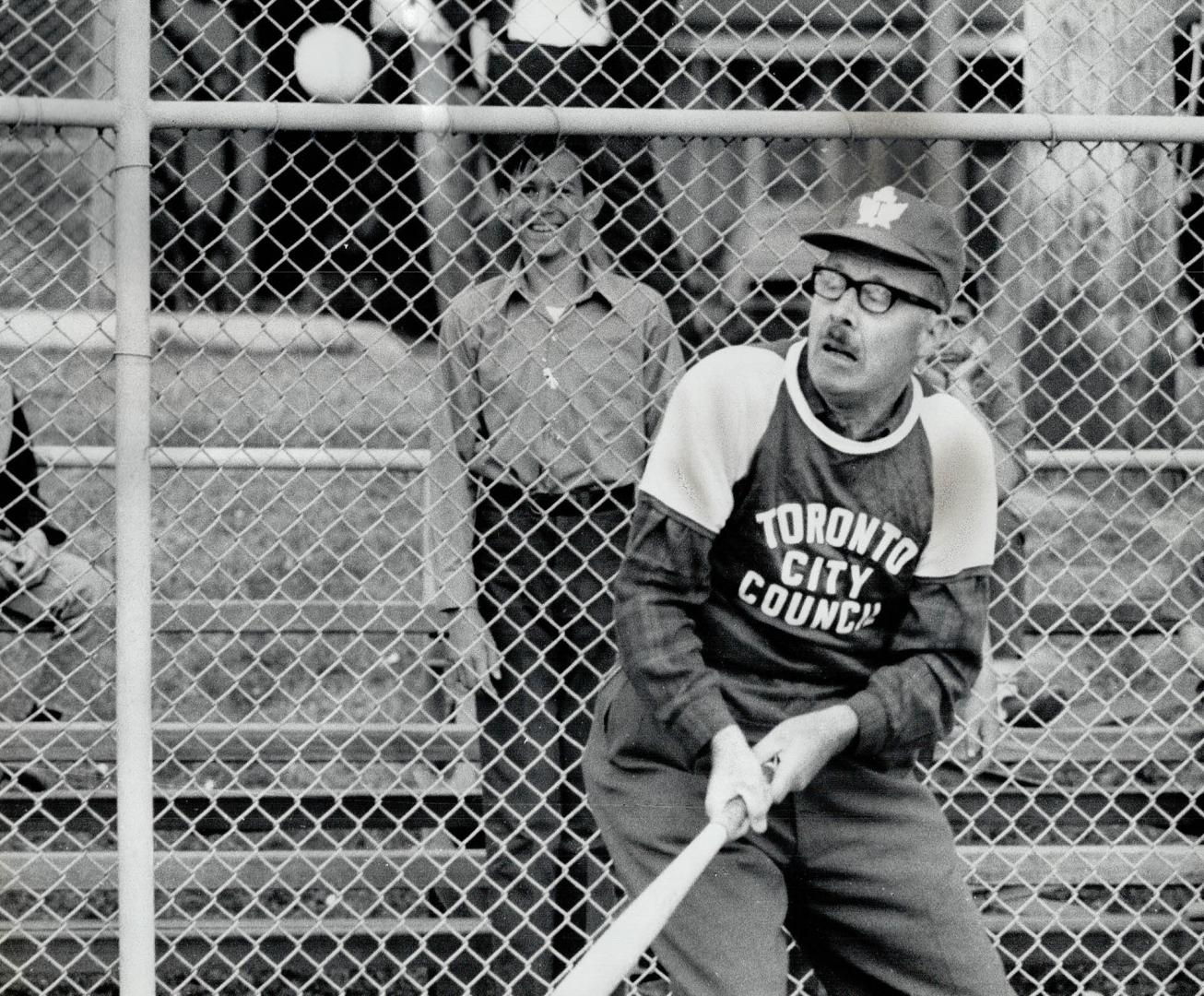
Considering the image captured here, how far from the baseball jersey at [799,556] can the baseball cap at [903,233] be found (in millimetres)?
242

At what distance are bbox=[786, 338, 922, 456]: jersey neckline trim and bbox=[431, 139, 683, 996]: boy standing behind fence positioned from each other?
47.8 inches

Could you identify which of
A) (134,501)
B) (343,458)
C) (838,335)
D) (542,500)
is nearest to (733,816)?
(838,335)

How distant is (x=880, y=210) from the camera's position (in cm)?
283

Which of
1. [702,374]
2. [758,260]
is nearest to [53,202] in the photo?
[758,260]

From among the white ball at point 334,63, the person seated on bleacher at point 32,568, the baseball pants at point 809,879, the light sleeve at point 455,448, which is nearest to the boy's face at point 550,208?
the light sleeve at point 455,448

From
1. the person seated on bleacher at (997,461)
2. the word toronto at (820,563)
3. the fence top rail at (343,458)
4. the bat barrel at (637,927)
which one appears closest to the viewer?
the bat barrel at (637,927)

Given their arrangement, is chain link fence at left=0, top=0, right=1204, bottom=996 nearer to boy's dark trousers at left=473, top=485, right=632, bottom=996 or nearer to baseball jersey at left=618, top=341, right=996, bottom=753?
boy's dark trousers at left=473, top=485, right=632, bottom=996

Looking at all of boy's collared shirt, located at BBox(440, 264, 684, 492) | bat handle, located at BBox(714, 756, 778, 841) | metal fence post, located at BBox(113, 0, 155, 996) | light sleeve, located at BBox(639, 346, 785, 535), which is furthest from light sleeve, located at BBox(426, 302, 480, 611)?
bat handle, located at BBox(714, 756, 778, 841)

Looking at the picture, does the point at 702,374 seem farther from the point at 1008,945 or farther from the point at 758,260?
the point at 758,260

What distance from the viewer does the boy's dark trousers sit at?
158 inches

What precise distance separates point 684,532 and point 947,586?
51cm

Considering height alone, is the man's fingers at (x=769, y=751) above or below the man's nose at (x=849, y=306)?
below

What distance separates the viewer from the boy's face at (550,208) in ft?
14.0

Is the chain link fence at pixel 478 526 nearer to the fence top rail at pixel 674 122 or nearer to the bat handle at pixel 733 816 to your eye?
the fence top rail at pixel 674 122
